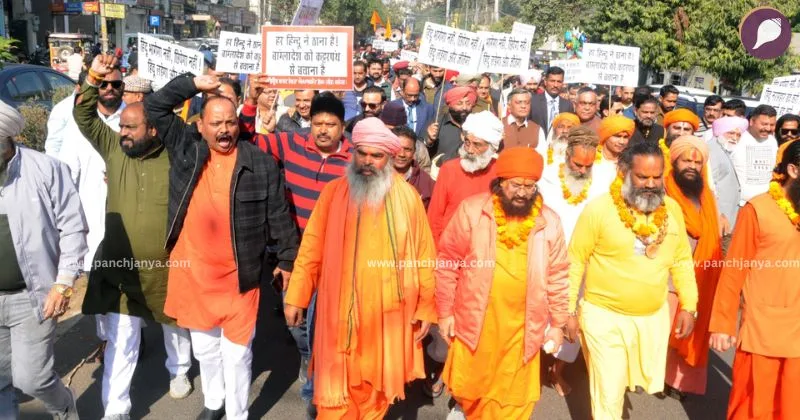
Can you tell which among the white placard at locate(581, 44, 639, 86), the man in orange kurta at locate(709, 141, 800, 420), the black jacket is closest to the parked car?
the black jacket

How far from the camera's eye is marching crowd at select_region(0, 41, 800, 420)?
11.7 feet

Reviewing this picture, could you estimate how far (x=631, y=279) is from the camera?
150 inches

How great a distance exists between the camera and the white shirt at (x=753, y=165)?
6719 millimetres

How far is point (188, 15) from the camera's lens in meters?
51.5

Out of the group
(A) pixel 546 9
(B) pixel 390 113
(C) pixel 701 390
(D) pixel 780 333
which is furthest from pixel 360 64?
(A) pixel 546 9

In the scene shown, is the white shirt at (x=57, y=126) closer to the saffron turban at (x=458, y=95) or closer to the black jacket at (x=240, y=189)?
the black jacket at (x=240, y=189)

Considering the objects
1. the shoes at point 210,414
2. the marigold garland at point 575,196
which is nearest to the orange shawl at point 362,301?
the shoes at point 210,414

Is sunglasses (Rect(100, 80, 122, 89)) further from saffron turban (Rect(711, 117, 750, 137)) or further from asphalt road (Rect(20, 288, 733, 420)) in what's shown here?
saffron turban (Rect(711, 117, 750, 137))

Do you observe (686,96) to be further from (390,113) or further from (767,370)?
(767,370)

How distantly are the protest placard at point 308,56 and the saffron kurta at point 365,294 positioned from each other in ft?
7.29

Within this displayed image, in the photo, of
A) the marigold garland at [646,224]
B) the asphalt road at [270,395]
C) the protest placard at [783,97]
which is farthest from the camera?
the protest placard at [783,97]

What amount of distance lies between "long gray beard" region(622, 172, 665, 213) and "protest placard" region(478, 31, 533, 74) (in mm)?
4701

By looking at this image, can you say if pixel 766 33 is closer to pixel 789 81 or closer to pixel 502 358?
pixel 789 81

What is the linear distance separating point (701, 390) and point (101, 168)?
14.1ft
